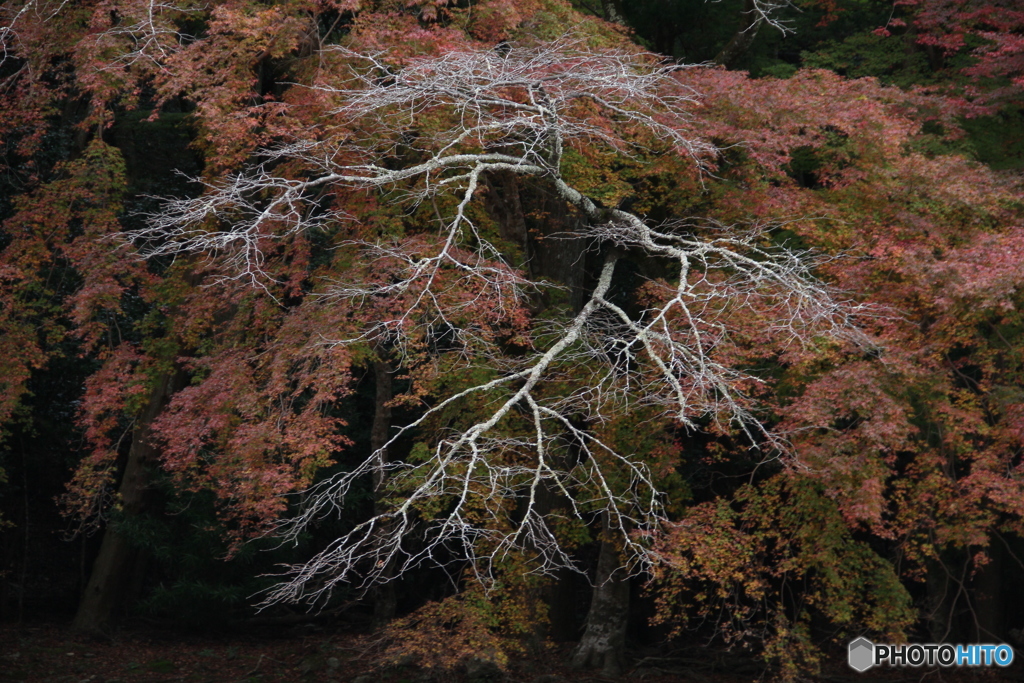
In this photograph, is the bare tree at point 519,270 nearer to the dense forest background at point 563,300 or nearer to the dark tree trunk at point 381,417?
the dense forest background at point 563,300

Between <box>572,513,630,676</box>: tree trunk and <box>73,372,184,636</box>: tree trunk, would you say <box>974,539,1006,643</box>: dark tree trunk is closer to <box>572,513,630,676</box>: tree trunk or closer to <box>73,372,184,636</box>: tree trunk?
<box>572,513,630,676</box>: tree trunk

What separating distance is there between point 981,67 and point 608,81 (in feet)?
14.5

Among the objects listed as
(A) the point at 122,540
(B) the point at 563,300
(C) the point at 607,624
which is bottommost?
(C) the point at 607,624

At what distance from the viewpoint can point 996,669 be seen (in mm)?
11438

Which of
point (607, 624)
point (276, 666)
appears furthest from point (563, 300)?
point (276, 666)

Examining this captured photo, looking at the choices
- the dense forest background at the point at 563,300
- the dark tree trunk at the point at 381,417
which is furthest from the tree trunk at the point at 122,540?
the dark tree trunk at the point at 381,417

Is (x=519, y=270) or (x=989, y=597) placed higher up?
(x=519, y=270)

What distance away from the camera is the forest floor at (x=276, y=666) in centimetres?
1053

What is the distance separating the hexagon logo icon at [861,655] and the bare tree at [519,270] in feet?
9.05

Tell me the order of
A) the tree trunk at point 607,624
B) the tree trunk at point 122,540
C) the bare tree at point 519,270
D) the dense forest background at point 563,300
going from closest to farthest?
the bare tree at point 519,270 → the dense forest background at point 563,300 → the tree trunk at point 607,624 → the tree trunk at point 122,540

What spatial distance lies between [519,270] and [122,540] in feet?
23.3

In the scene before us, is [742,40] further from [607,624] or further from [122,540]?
[122,540]

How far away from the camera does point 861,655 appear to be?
10797 mm

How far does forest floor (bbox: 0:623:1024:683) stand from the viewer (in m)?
10.5
